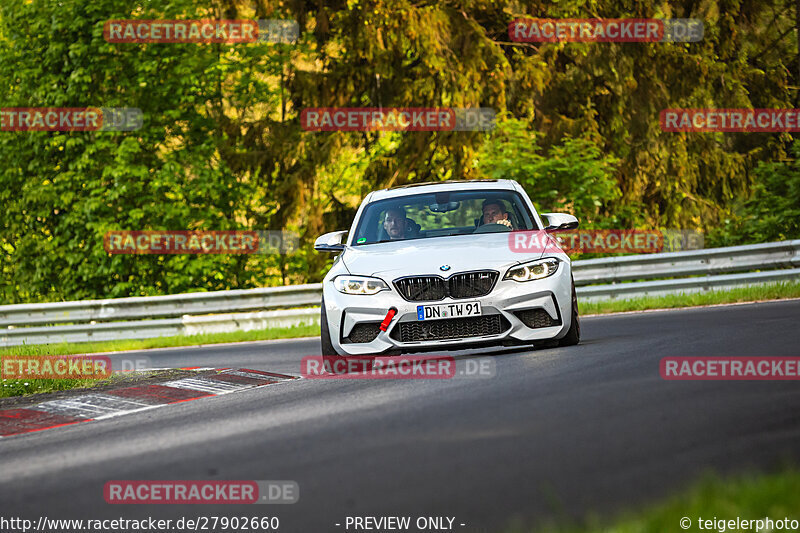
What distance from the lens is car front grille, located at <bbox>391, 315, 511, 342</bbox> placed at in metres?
9.36

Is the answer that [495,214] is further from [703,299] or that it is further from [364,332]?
[703,299]

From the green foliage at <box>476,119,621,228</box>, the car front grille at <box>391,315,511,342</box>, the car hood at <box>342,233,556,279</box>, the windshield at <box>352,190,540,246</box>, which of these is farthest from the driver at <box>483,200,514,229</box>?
the green foliage at <box>476,119,621,228</box>

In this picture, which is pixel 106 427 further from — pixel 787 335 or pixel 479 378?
pixel 787 335

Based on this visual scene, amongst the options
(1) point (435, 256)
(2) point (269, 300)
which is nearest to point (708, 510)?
(1) point (435, 256)

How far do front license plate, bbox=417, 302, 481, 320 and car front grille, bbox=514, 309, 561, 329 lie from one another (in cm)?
42

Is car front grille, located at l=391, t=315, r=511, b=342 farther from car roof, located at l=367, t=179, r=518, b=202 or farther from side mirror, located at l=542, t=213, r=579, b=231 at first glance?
car roof, located at l=367, t=179, r=518, b=202

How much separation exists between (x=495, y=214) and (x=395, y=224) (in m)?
1.04

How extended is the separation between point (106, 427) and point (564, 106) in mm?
23972

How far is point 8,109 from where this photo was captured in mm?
28188

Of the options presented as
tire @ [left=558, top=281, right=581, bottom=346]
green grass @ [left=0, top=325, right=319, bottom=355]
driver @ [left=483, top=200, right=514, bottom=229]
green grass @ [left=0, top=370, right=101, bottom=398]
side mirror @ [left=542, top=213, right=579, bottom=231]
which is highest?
driver @ [left=483, top=200, right=514, bottom=229]

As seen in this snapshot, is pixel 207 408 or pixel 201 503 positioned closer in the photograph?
pixel 201 503

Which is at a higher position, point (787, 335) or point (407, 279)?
point (407, 279)

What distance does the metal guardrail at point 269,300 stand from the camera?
18.3m

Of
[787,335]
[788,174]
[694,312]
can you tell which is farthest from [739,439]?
[788,174]
